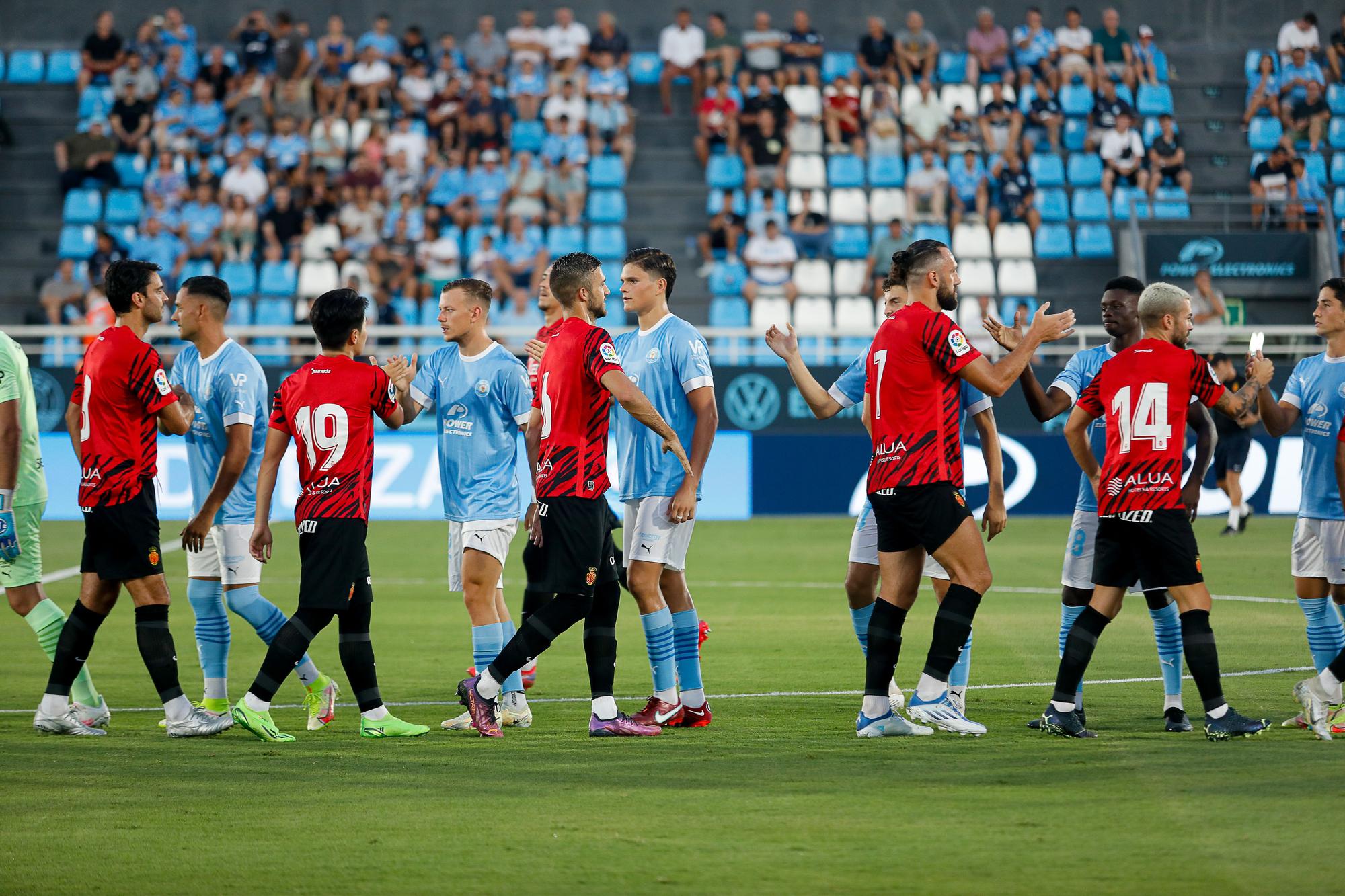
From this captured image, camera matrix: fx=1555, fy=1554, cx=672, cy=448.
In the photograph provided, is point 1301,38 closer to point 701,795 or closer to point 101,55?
point 101,55

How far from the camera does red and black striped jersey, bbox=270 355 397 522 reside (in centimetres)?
714

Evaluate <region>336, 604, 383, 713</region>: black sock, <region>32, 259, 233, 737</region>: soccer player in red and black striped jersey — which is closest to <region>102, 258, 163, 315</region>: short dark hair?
<region>32, 259, 233, 737</region>: soccer player in red and black striped jersey

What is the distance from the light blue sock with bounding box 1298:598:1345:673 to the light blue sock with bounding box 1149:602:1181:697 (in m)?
0.78

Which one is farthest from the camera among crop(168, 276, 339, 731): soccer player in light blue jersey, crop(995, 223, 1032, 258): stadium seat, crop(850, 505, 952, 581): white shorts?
crop(995, 223, 1032, 258): stadium seat

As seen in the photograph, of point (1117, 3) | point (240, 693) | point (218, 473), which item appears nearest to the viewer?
point (218, 473)

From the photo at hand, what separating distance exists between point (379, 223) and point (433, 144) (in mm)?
2032

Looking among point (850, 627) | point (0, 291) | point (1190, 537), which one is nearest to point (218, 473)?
point (1190, 537)

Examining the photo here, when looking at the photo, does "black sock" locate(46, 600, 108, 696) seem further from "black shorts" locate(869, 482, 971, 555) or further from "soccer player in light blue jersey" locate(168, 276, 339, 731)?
"black shorts" locate(869, 482, 971, 555)

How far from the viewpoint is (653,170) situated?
26.3 m

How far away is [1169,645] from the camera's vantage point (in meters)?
7.55

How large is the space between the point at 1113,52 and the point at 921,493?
22.4m

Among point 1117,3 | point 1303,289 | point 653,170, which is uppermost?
point 1117,3

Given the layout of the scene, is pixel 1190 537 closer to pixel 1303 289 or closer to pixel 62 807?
pixel 62 807

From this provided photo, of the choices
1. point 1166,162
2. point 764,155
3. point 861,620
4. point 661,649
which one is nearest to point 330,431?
point 661,649
